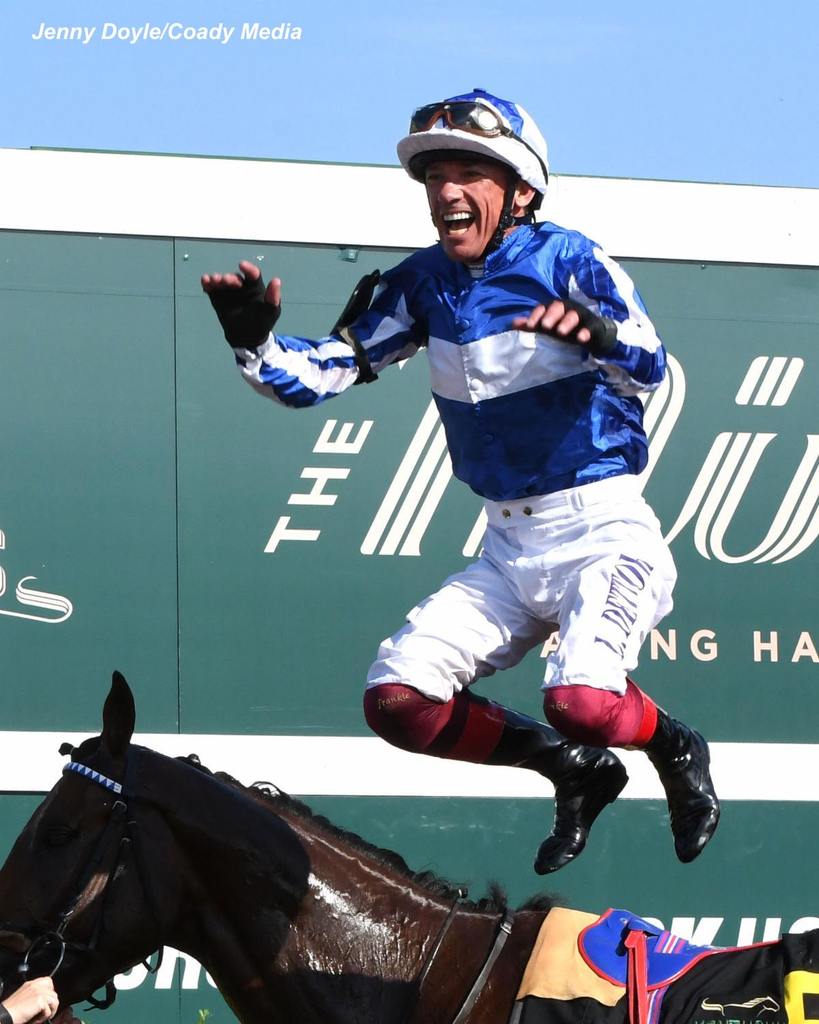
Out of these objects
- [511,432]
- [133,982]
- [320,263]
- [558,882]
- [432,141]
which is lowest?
[133,982]

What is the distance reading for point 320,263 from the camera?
5.02m

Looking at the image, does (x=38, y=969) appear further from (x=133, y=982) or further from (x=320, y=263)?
(x=320, y=263)

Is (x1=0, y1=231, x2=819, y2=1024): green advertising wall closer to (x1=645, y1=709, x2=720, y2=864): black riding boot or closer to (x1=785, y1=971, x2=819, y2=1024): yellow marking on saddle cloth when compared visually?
(x1=645, y1=709, x2=720, y2=864): black riding boot

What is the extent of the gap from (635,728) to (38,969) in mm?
1316

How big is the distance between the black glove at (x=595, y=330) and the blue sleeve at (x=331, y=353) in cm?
60

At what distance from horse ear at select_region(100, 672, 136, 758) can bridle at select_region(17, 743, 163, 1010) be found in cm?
5

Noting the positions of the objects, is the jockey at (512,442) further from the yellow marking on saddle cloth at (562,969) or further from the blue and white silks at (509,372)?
the yellow marking on saddle cloth at (562,969)

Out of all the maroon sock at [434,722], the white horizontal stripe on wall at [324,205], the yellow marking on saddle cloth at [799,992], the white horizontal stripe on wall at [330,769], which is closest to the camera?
the yellow marking on saddle cloth at [799,992]

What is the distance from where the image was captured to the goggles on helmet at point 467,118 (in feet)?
10.6

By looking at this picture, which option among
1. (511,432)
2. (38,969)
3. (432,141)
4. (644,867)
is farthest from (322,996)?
(644,867)

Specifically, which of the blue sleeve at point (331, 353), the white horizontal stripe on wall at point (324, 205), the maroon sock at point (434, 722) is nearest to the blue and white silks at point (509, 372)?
the blue sleeve at point (331, 353)

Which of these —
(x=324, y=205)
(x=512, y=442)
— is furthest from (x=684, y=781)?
(x=324, y=205)

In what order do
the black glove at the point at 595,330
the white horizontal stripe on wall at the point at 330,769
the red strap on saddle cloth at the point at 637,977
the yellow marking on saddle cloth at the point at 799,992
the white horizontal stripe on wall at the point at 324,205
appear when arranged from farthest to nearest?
1. the white horizontal stripe on wall at the point at 324,205
2. the white horizontal stripe on wall at the point at 330,769
3. the black glove at the point at 595,330
4. the red strap on saddle cloth at the point at 637,977
5. the yellow marking on saddle cloth at the point at 799,992

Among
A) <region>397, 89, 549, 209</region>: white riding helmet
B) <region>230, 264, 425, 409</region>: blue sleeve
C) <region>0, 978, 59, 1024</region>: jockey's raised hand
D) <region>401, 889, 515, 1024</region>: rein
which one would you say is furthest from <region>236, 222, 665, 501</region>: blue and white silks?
<region>0, 978, 59, 1024</region>: jockey's raised hand
